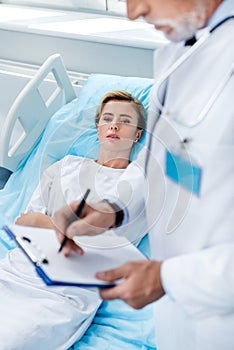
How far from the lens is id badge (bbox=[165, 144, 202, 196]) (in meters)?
0.90

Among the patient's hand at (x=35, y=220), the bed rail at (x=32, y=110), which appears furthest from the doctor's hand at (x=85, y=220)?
the bed rail at (x=32, y=110)

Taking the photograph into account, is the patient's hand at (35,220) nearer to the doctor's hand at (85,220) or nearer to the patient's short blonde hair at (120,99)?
the patient's short blonde hair at (120,99)

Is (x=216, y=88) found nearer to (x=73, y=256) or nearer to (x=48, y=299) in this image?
(x=73, y=256)

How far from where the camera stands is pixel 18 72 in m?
2.76

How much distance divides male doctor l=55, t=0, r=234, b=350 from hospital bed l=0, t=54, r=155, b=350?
0.81 metres

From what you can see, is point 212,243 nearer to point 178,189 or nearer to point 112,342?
point 178,189

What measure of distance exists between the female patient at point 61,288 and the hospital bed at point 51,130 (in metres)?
0.09

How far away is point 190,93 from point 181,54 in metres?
0.13

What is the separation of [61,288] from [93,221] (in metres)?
0.78

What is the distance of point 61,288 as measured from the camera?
175 centimetres

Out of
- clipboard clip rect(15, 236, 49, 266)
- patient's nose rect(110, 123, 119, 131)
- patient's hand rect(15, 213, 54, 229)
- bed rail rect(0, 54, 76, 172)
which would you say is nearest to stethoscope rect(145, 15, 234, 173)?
clipboard clip rect(15, 236, 49, 266)

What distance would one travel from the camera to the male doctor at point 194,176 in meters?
0.86

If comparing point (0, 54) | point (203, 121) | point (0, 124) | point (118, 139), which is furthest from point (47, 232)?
point (0, 54)

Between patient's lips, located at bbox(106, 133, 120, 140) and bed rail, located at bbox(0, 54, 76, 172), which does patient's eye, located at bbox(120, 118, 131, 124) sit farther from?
bed rail, located at bbox(0, 54, 76, 172)
